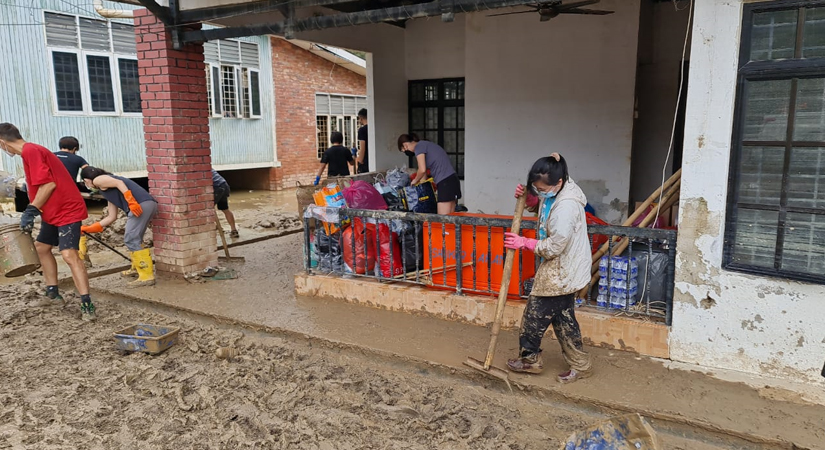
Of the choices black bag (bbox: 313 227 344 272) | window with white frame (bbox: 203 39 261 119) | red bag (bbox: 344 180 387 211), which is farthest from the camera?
window with white frame (bbox: 203 39 261 119)

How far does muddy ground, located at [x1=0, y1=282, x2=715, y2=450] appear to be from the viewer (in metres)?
3.32

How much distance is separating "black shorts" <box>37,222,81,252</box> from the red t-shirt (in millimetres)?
57

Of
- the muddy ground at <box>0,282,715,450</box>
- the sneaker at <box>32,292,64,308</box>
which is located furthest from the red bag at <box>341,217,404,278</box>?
the sneaker at <box>32,292,64,308</box>

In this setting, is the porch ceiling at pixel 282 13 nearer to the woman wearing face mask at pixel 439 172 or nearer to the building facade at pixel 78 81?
the woman wearing face mask at pixel 439 172

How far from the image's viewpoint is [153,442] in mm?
3299

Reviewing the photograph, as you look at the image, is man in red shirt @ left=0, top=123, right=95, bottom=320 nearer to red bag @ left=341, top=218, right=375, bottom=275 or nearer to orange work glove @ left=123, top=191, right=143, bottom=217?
orange work glove @ left=123, top=191, right=143, bottom=217

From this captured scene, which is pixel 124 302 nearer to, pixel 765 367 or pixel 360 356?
pixel 360 356

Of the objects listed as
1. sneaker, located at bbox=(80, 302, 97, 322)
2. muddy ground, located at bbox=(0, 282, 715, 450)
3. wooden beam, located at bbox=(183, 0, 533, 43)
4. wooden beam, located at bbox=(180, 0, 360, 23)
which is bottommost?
muddy ground, located at bbox=(0, 282, 715, 450)

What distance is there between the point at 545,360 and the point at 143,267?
465cm

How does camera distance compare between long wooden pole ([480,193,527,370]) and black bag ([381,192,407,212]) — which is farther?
black bag ([381,192,407,212])

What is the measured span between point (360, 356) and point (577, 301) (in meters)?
1.83

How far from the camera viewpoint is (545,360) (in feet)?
13.5

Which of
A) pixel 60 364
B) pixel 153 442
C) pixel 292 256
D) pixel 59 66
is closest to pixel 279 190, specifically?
pixel 59 66

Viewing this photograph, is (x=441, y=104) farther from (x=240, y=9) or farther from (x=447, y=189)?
(x=240, y=9)
